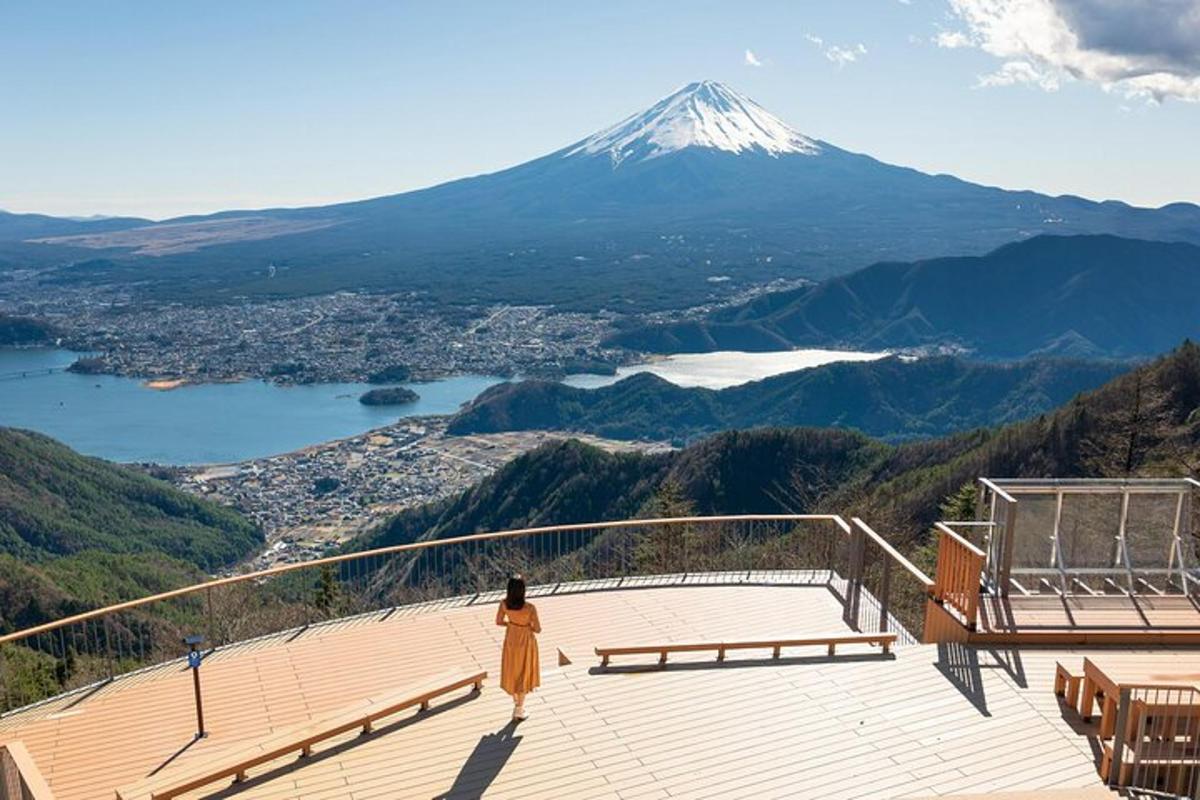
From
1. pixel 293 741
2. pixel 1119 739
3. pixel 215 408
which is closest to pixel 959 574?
pixel 1119 739

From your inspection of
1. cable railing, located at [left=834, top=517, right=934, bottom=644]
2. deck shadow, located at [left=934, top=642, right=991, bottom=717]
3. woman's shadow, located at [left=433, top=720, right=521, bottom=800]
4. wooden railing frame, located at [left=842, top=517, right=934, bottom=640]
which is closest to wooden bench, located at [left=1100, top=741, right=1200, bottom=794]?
deck shadow, located at [left=934, top=642, right=991, bottom=717]

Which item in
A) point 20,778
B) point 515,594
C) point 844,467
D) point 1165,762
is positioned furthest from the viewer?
point 844,467

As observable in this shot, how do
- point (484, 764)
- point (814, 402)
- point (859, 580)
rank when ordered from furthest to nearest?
1. point (814, 402)
2. point (859, 580)
3. point (484, 764)

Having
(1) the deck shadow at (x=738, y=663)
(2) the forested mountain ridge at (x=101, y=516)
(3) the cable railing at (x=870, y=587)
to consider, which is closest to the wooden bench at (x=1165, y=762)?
(1) the deck shadow at (x=738, y=663)

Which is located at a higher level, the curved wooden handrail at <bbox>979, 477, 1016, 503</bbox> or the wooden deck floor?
the curved wooden handrail at <bbox>979, 477, 1016, 503</bbox>

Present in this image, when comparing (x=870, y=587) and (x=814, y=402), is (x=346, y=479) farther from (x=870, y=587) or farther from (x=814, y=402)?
(x=870, y=587)

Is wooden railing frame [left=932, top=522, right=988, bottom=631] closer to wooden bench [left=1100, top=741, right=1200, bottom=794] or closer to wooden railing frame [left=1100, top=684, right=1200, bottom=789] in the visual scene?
wooden railing frame [left=1100, top=684, right=1200, bottom=789]
